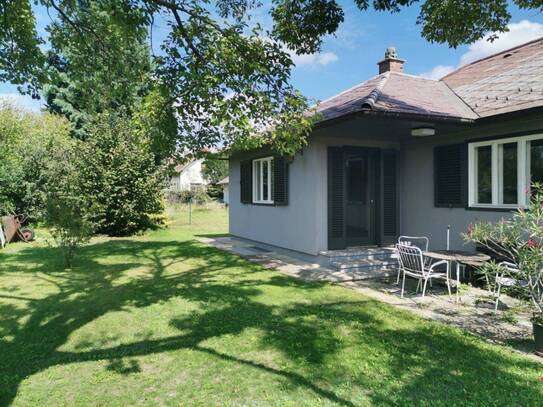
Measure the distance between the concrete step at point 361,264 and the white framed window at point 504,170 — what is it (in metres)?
2.31

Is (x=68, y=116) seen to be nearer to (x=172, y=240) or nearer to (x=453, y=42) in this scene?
(x=172, y=240)

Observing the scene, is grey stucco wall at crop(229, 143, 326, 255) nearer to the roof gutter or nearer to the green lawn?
the roof gutter

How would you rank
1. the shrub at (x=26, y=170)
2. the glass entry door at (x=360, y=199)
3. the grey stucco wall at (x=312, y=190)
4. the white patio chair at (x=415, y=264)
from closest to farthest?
the white patio chair at (x=415, y=264)
the grey stucco wall at (x=312, y=190)
the glass entry door at (x=360, y=199)
the shrub at (x=26, y=170)

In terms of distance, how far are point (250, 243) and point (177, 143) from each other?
21.3 ft

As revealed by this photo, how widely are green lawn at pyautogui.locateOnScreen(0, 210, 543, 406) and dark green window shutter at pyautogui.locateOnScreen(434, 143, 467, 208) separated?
3636 mm

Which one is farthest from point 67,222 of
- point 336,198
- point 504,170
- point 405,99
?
point 504,170

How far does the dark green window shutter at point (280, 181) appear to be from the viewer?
10820 mm

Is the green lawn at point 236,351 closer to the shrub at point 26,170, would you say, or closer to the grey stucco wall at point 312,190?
the grey stucco wall at point 312,190

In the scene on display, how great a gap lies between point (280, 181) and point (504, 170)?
5559 mm

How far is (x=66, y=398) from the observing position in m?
3.47

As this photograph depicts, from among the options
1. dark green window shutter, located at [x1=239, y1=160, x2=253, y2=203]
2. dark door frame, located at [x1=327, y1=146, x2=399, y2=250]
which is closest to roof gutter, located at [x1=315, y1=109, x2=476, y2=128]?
dark door frame, located at [x1=327, y1=146, x2=399, y2=250]

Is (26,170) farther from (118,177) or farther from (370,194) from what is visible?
(370,194)

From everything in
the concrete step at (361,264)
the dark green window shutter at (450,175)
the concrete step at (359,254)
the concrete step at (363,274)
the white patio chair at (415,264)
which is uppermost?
the dark green window shutter at (450,175)

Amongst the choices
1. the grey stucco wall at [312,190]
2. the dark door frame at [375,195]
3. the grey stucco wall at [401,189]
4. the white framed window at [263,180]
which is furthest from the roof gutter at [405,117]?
the white framed window at [263,180]
